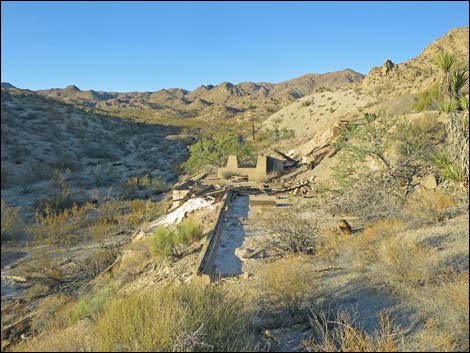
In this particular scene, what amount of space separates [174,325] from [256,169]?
43.9 feet

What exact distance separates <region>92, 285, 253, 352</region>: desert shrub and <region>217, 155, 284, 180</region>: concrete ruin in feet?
40.0

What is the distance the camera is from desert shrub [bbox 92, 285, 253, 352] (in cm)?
322

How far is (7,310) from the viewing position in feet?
20.1

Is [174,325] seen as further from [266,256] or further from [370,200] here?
[370,200]

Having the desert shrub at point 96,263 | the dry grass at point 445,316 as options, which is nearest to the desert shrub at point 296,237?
the dry grass at point 445,316

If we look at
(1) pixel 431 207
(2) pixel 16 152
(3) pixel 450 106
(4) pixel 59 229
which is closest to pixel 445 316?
(1) pixel 431 207

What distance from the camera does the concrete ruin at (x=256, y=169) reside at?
643 inches

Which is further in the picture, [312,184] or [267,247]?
[312,184]

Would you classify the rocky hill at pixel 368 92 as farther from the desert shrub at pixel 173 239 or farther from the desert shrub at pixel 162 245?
the desert shrub at pixel 162 245

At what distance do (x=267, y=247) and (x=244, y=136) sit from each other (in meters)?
32.6

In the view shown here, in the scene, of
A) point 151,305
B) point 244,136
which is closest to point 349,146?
point 151,305

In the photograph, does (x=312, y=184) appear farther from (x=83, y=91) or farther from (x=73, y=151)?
(x=83, y=91)

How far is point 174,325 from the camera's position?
3.36 metres

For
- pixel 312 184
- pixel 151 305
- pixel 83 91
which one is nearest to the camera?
pixel 151 305
